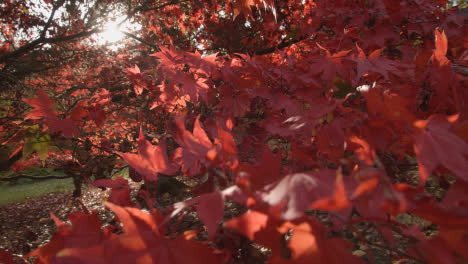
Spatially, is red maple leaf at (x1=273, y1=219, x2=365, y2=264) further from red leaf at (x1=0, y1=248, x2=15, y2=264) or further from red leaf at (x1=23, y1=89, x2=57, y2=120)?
red leaf at (x1=23, y1=89, x2=57, y2=120)

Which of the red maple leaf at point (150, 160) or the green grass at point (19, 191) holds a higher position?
the green grass at point (19, 191)

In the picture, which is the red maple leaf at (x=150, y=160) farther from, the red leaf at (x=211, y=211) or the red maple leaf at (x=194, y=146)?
the red leaf at (x=211, y=211)

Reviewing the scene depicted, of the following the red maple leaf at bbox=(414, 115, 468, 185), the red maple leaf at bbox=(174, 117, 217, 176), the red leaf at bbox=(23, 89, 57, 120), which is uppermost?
the red leaf at bbox=(23, 89, 57, 120)

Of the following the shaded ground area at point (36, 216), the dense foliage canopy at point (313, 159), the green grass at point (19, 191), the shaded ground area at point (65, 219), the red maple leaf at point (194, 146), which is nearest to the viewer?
the dense foliage canopy at point (313, 159)

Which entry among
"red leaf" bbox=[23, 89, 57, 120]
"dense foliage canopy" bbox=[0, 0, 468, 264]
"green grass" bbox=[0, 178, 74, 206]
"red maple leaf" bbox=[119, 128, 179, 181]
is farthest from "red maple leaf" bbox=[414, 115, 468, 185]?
"green grass" bbox=[0, 178, 74, 206]

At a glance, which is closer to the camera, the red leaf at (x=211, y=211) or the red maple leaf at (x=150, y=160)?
the red leaf at (x=211, y=211)

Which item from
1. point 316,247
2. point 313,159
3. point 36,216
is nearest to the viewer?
point 316,247

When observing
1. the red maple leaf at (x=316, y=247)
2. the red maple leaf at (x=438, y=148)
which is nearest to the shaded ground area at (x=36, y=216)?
the red maple leaf at (x=316, y=247)

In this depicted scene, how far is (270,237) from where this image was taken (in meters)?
0.41

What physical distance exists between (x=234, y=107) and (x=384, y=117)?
0.71 m

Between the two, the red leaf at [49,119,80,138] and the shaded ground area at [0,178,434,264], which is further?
the shaded ground area at [0,178,434,264]

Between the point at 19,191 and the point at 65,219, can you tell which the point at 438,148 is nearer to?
the point at 65,219

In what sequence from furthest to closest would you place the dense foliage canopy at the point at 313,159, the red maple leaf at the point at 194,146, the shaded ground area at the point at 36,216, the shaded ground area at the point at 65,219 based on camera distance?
1. the shaded ground area at the point at 36,216
2. the shaded ground area at the point at 65,219
3. the red maple leaf at the point at 194,146
4. the dense foliage canopy at the point at 313,159

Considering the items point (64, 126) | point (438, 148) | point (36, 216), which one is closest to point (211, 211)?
point (438, 148)
